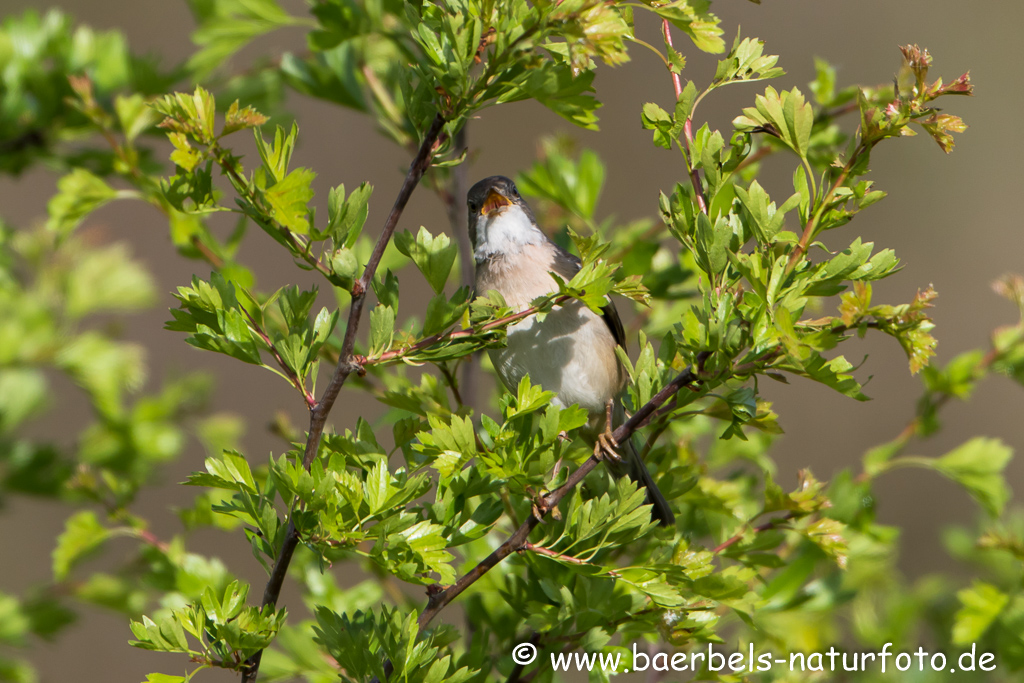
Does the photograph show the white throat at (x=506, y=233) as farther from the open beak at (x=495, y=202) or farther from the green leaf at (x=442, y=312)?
the green leaf at (x=442, y=312)

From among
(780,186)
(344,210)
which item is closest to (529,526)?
(344,210)

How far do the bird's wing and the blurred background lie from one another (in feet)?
9.68

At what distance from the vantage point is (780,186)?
23.7 feet

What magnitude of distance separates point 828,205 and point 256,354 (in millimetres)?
901

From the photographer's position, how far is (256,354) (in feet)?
4.50

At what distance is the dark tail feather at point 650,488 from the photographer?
6.04 feet

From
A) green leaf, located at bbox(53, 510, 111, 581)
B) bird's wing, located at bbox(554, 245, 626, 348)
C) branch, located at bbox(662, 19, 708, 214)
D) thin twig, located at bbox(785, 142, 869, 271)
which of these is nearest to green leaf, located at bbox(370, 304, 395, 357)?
branch, located at bbox(662, 19, 708, 214)

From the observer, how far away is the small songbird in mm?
2340

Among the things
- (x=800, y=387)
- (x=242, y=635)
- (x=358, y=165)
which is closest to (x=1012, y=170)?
(x=800, y=387)

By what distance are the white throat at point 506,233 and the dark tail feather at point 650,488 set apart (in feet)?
2.40

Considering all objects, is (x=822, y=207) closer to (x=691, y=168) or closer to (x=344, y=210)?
(x=691, y=168)

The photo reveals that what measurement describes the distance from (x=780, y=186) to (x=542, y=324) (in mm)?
5459

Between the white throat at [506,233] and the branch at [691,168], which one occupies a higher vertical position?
the white throat at [506,233]

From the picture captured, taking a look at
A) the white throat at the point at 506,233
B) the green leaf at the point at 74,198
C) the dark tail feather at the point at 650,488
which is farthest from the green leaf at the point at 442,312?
the white throat at the point at 506,233
